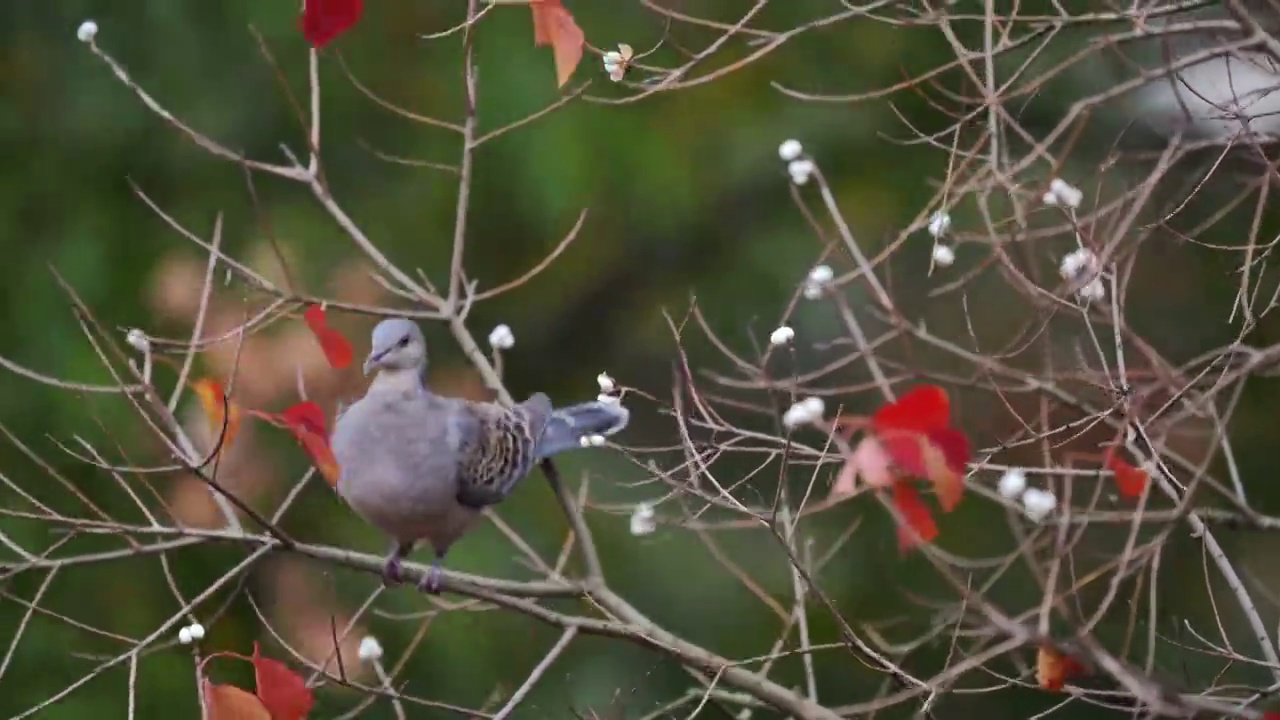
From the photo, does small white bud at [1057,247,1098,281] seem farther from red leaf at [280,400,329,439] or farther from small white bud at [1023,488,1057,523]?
red leaf at [280,400,329,439]

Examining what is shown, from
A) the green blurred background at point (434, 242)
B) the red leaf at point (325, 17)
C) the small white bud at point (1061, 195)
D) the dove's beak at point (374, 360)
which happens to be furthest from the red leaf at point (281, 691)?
the green blurred background at point (434, 242)

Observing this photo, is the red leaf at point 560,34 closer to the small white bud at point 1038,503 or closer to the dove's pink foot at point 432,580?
the dove's pink foot at point 432,580

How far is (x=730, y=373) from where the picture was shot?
3391mm

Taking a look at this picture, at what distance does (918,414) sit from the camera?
112 centimetres

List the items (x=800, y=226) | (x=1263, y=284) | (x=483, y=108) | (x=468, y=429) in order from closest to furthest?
(x=468, y=429)
(x=1263, y=284)
(x=483, y=108)
(x=800, y=226)

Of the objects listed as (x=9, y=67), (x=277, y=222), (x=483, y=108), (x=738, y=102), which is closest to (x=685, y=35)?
(x=738, y=102)

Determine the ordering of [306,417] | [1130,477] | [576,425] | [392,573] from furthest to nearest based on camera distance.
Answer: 1. [576,425]
2. [392,573]
3. [306,417]
4. [1130,477]

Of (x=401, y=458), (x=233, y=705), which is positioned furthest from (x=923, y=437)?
(x=401, y=458)

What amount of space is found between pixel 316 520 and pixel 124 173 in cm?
82

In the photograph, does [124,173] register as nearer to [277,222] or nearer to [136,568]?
[277,222]

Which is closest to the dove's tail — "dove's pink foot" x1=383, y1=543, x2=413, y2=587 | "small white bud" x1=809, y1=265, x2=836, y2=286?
"dove's pink foot" x1=383, y1=543, x2=413, y2=587

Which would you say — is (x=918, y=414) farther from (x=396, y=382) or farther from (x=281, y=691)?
(x=396, y=382)

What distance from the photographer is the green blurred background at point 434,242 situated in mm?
3129

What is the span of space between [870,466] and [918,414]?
63mm
